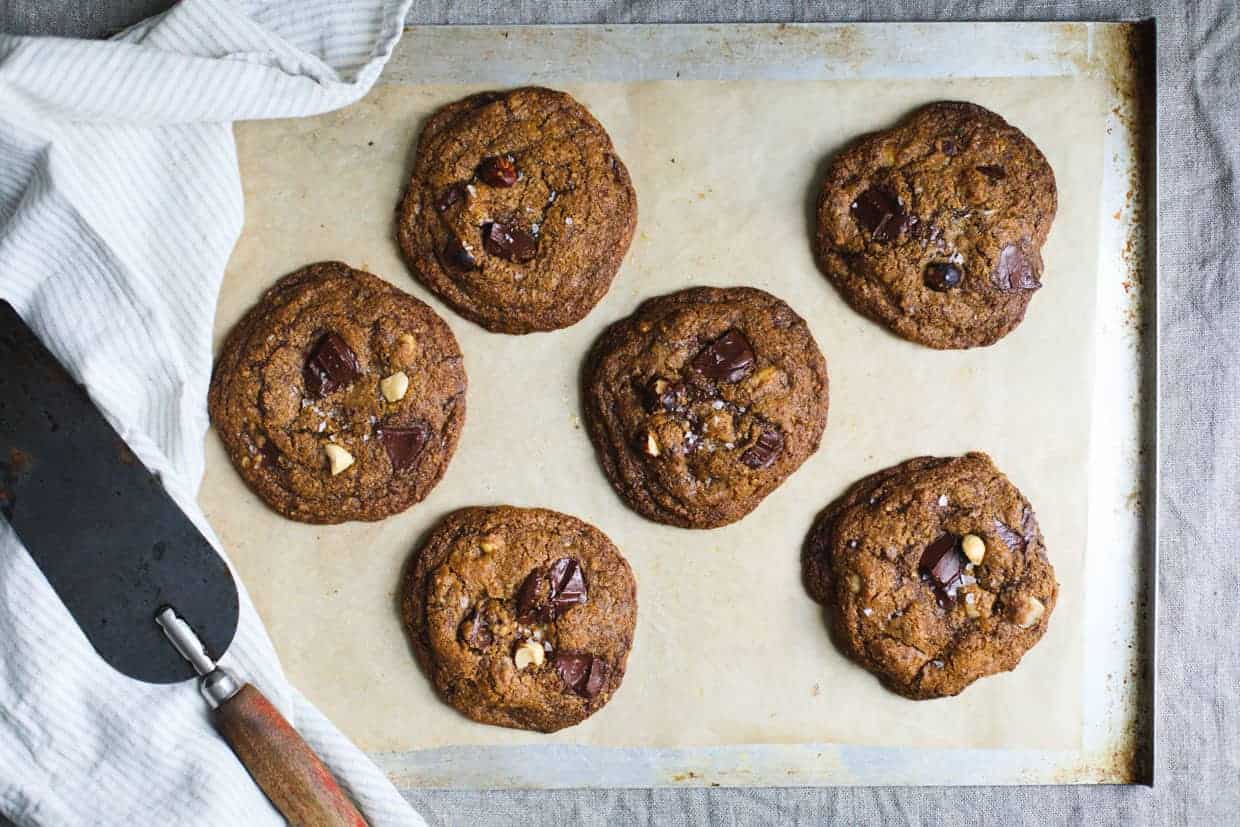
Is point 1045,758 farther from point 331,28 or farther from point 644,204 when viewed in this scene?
point 331,28

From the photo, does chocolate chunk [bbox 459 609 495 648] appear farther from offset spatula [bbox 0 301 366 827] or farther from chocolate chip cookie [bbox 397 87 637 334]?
chocolate chip cookie [bbox 397 87 637 334]

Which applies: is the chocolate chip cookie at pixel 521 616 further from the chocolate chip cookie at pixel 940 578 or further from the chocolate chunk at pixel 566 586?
the chocolate chip cookie at pixel 940 578

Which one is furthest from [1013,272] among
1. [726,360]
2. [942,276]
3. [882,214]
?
[726,360]

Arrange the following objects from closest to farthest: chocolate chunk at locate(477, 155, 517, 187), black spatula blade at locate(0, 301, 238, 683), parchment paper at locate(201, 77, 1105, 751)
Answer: black spatula blade at locate(0, 301, 238, 683), chocolate chunk at locate(477, 155, 517, 187), parchment paper at locate(201, 77, 1105, 751)

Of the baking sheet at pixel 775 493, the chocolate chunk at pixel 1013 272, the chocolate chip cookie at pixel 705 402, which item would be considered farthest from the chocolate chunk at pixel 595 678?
the chocolate chunk at pixel 1013 272

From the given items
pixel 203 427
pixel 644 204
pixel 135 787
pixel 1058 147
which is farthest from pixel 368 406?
→ pixel 1058 147

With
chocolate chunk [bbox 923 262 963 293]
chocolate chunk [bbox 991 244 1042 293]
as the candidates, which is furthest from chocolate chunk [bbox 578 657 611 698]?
chocolate chunk [bbox 991 244 1042 293]
